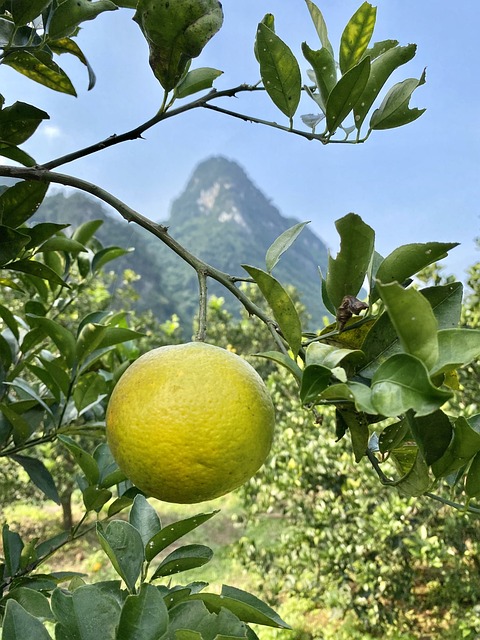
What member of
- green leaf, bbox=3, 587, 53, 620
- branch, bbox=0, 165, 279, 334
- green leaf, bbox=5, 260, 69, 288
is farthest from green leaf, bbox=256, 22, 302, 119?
green leaf, bbox=3, 587, 53, 620

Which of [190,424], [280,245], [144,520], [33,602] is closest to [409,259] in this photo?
[280,245]

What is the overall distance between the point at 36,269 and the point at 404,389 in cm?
72

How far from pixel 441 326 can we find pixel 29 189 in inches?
26.1

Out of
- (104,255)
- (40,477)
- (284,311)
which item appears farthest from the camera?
(104,255)

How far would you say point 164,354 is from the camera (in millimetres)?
592

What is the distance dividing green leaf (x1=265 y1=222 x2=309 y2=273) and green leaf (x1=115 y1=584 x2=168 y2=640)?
1.13 feet

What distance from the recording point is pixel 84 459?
33.3 inches

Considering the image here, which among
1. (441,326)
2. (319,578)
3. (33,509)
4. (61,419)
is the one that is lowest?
(33,509)

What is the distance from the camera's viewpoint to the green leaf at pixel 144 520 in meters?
0.73

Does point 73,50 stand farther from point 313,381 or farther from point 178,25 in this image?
point 313,381

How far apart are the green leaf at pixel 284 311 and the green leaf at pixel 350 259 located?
75 millimetres

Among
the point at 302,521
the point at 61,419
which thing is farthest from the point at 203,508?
the point at 61,419

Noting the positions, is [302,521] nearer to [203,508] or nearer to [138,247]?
[203,508]

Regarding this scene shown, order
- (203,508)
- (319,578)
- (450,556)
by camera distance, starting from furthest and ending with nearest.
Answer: (203,508) < (319,578) < (450,556)
